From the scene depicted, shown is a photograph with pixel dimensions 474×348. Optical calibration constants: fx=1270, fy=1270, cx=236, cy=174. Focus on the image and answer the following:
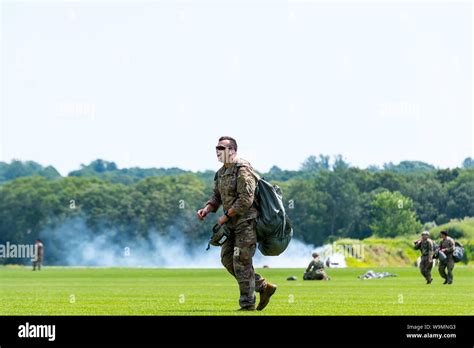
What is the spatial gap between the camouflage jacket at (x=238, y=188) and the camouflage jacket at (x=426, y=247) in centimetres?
1876

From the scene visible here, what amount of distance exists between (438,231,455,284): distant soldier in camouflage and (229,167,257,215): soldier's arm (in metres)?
18.5

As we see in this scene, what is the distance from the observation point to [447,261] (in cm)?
3831

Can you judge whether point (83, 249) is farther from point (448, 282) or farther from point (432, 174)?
point (448, 282)

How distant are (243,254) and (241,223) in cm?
50

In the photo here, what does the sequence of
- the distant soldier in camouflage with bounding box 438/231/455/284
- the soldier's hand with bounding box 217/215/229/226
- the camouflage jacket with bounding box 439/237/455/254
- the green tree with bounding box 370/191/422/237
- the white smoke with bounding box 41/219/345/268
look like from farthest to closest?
1. the white smoke with bounding box 41/219/345/268
2. the green tree with bounding box 370/191/422/237
3. the camouflage jacket with bounding box 439/237/455/254
4. the distant soldier in camouflage with bounding box 438/231/455/284
5. the soldier's hand with bounding box 217/215/229/226

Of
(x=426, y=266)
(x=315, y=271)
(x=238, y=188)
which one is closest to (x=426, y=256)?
(x=426, y=266)

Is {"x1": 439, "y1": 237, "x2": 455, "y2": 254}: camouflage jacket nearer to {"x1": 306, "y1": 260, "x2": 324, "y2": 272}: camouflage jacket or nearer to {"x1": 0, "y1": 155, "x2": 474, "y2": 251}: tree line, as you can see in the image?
{"x1": 306, "y1": 260, "x2": 324, "y2": 272}: camouflage jacket

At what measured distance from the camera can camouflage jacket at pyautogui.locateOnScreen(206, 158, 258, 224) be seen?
20328mm

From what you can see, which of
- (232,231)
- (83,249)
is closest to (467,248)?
(83,249)

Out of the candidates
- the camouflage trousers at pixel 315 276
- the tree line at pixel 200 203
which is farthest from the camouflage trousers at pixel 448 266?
the tree line at pixel 200 203

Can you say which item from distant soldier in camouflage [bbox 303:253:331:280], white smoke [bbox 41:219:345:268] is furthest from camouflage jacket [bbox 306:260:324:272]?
white smoke [bbox 41:219:345:268]

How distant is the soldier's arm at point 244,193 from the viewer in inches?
800

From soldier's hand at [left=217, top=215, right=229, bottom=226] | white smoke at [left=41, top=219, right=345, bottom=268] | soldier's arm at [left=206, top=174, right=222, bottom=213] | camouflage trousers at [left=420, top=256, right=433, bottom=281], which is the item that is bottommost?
white smoke at [left=41, top=219, right=345, bottom=268]
